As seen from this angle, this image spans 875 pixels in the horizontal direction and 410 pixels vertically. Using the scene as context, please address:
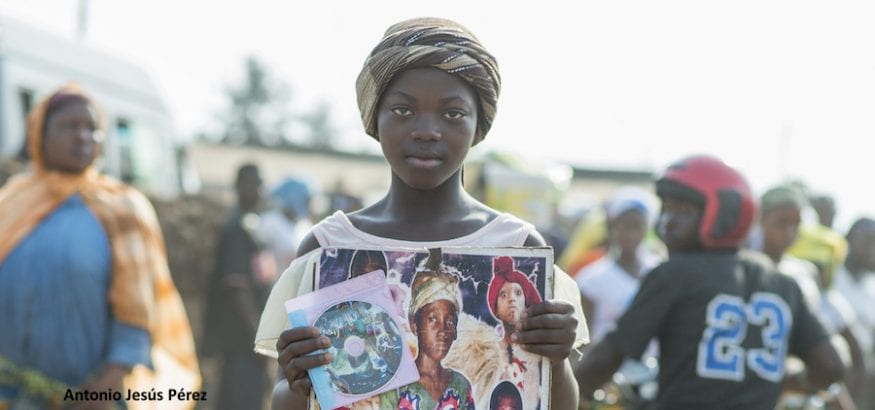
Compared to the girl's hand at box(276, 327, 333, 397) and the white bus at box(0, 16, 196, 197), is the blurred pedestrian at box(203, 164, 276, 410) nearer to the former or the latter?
the white bus at box(0, 16, 196, 197)

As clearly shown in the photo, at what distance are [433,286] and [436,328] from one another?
0.09 m

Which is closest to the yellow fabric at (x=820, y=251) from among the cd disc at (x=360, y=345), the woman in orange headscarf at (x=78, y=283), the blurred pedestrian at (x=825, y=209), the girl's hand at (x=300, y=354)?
the blurred pedestrian at (x=825, y=209)

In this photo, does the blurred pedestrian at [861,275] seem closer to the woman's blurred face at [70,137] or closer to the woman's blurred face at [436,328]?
the woman's blurred face at [70,137]

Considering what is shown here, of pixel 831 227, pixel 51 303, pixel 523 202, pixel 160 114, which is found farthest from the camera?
pixel 160 114

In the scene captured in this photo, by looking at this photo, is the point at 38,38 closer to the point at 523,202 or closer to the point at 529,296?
the point at 523,202

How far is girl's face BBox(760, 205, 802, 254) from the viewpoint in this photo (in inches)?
235

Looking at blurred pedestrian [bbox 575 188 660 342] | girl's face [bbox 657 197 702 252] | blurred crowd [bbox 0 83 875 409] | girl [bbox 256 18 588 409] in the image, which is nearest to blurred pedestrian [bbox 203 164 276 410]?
blurred crowd [bbox 0 83 875 409]

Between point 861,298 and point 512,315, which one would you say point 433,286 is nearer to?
point 512,315

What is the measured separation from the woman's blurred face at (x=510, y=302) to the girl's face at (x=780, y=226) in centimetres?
372

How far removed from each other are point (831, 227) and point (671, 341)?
5.62 metres

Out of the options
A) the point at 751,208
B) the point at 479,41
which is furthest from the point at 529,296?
the point at 751,208

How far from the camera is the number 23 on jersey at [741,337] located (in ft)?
13.5

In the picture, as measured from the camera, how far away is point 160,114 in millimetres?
13945

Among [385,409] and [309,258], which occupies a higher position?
[309,258]
